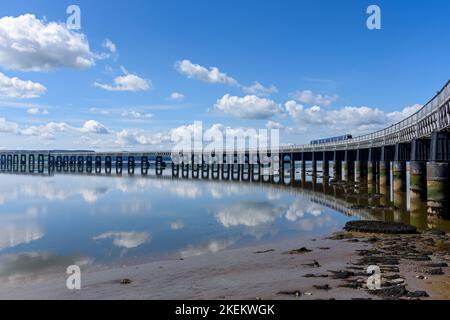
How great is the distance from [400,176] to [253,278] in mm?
44133

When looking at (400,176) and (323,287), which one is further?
(400,176)

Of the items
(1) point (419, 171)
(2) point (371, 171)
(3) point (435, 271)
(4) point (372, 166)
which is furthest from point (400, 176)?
(3) point (435, 271)

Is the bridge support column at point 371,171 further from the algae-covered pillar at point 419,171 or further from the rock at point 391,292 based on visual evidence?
the rock at point 391,292

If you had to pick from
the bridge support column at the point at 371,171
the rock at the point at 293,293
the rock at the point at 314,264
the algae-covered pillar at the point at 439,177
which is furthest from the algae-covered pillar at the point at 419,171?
the rock at the point at 293,293

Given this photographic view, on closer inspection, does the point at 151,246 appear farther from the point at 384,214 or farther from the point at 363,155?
the point at 363,155

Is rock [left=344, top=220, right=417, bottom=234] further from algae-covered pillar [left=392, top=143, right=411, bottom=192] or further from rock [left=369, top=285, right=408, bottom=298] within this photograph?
algae-covered pillar [left=392, top=143, right=411, bottom=192]

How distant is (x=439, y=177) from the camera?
3275 centimetres

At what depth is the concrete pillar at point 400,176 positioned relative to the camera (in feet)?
175

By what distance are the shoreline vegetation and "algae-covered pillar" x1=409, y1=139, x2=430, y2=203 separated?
20.2 meters

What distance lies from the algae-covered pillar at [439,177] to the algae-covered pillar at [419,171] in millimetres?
8296

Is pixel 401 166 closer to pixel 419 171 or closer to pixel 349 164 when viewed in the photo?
pixel 419 171

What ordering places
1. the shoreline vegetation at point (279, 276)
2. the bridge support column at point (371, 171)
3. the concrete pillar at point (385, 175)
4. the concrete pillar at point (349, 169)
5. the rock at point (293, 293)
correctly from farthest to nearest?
the concrete pillar at point (349, 169), the bridge support column at point (371, 171), the concrete pillar at point (385, 175), the shoreline vegetation at point (279, 276), the rock at point (293, 293)

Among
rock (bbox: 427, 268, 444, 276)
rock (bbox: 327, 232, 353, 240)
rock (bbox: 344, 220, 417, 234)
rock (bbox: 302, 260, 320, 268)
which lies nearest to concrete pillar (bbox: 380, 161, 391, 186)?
rock (bbox: 344, 220, 417, 234)

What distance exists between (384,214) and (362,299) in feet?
82.5
